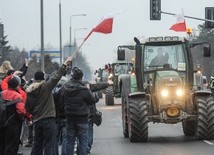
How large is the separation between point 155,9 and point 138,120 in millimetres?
15847

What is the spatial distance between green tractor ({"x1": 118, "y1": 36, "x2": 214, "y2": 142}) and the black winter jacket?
5940mm

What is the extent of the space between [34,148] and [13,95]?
1422 millimetres

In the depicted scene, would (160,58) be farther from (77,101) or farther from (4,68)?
(77,101)

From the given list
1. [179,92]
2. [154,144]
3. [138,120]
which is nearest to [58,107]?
[138,120]

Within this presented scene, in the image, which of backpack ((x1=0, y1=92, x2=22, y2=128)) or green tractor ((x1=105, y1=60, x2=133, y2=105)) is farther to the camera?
green tractor ((x1=105, y1=60, x2=133, y2=105))

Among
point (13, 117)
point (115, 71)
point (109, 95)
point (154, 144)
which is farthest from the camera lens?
point (115, 71)

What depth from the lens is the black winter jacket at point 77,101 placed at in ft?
45.8

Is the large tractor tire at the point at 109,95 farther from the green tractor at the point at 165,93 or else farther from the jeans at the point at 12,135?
the jeans at the point at 12,135

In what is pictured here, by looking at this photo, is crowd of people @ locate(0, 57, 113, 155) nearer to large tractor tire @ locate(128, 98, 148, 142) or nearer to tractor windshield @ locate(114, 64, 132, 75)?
large tractor tire @ locate(128, 98, 148, 142)

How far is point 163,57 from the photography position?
21188 mm

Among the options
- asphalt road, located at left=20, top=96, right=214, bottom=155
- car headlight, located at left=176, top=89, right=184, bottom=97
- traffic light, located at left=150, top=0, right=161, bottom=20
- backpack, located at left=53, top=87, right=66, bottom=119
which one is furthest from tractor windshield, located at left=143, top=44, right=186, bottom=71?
traffic light, located at left=150, top=0, right=161, bottom=20

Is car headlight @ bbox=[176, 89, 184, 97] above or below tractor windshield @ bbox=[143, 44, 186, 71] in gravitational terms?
below

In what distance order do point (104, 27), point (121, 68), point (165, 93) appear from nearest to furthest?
point (104, 27) → point (165, 93) → point (121, 68)

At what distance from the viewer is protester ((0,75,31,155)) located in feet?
47.3
